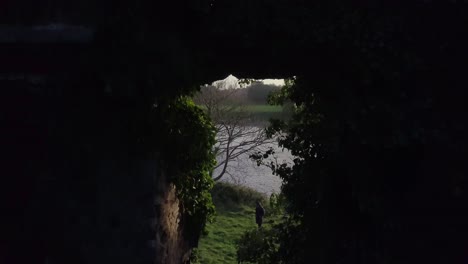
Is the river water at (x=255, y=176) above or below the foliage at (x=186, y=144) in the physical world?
below

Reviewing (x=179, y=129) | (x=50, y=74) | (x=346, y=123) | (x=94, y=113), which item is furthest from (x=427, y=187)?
(x=50, y=74)

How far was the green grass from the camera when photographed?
9.69 m

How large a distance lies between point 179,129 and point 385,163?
1.66 m

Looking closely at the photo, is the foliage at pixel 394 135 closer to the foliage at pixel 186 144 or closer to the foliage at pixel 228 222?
the foliage at pixel 186 144

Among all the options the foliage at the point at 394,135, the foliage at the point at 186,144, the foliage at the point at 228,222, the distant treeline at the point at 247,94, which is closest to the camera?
the foliage at the point at 394,135

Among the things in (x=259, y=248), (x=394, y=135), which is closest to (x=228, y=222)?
(x=259, y=248)

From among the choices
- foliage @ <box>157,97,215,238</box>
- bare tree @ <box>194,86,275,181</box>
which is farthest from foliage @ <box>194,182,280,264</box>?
foliage @ <box>157,97,215,238</box>

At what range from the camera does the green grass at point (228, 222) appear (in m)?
9.69

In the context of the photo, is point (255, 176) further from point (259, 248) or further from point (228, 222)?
point (259, 248)

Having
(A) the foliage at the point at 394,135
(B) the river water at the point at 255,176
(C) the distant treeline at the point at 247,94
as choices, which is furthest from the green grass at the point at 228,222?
(A) the foliage at the point at 394,135

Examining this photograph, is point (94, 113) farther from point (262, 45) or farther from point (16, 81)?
point (262, 45)

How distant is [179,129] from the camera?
139 inches

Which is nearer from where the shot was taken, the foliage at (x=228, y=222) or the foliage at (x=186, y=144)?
the foliage at (x=186, y=144)

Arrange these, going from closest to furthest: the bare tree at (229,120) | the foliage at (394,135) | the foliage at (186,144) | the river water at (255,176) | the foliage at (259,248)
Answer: the foliage at (394,135) → the foliage at (186,144) → the foliage at (259,248) → the bare tree at (229,120) → the river water at (255,176)
